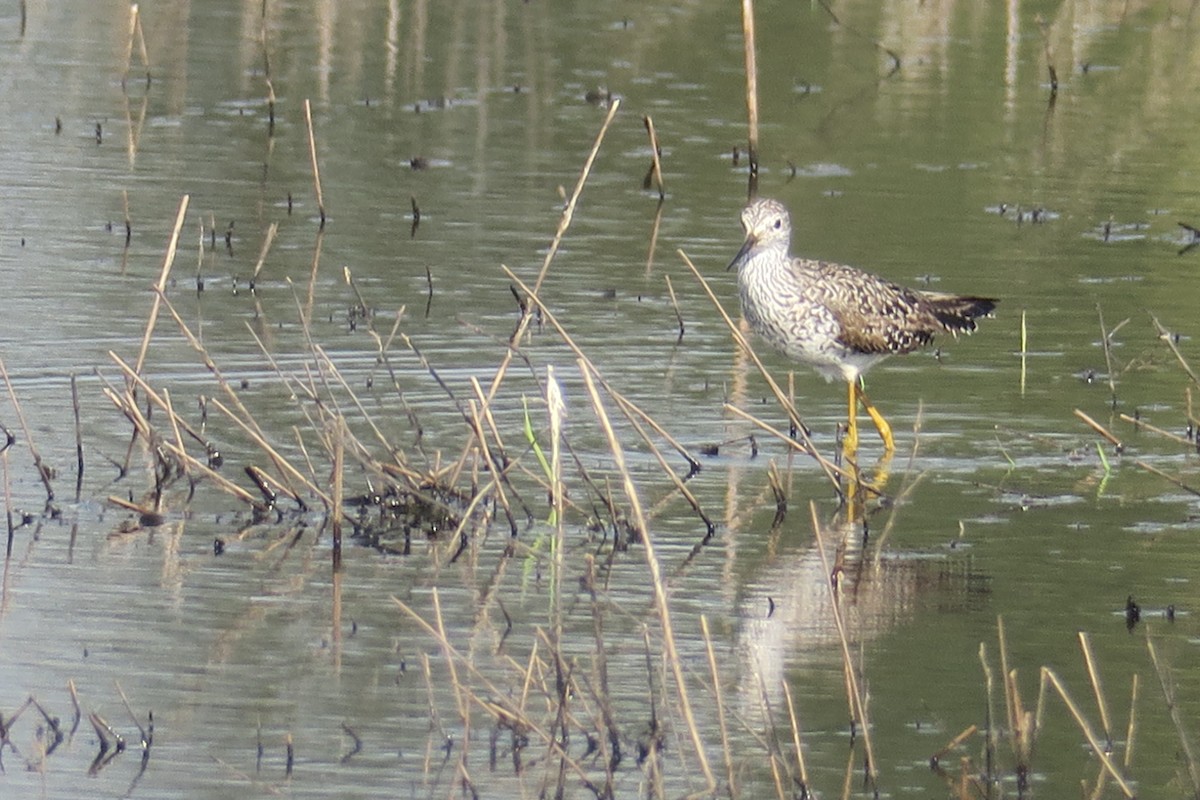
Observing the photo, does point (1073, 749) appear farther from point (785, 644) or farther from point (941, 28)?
point (941, 28)

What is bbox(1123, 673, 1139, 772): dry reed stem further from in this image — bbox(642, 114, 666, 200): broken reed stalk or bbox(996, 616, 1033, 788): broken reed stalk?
bbox(642, 114, 666, 200): broken reed stalk

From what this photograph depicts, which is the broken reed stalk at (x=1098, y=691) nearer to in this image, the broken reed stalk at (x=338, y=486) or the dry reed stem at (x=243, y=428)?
the broken reed stalk at (x=338, y=486)

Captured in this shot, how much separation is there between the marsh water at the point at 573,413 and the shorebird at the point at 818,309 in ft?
1.39

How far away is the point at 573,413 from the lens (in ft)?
38.3

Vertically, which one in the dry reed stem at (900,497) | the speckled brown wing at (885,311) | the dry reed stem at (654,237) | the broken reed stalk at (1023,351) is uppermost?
the speckled brown wing at (885,311)

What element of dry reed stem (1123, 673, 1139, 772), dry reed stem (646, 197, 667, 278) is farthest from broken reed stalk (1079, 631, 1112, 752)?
dry reed stem (646, 197, 667, 278)

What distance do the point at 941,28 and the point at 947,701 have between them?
21.8 meters

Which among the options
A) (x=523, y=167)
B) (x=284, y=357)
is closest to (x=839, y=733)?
(x=284, y=357)

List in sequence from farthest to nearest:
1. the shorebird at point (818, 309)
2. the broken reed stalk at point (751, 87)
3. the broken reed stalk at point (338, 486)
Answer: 1. the broken reed stalk at point (751, 87)
2. the shorebird at point (818, 309)
3. the broken reed stalk at point (338, 486)

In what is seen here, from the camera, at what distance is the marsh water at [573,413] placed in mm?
7363

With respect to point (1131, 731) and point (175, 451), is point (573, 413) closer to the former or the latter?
point (175, 451)

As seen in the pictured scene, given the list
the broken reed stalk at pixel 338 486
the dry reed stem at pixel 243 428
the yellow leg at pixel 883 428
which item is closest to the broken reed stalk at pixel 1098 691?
the broken reed stalk at pixel 338 486

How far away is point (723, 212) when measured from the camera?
695 inches

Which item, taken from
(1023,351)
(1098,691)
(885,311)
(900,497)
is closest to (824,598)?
(900,497)
